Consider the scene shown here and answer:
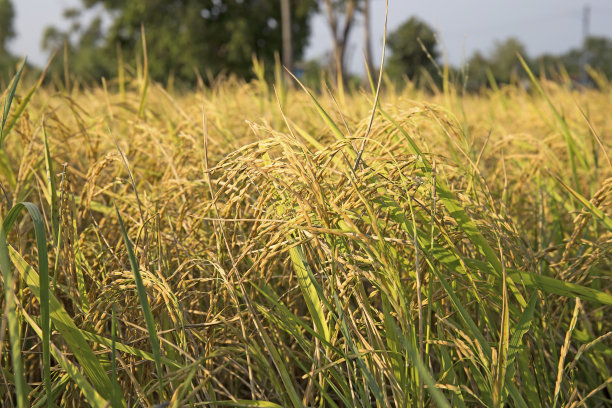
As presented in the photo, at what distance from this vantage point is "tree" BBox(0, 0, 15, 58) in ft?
144

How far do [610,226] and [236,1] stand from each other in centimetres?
1993

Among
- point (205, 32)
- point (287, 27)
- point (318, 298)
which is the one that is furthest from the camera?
point (205, 32)

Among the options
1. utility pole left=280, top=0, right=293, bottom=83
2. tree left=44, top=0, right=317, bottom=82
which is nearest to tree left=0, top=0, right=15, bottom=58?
tree left=44, top=0, right=317, bottom=82

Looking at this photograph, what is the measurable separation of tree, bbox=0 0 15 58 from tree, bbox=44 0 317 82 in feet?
98.1

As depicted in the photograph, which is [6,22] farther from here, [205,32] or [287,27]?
[287,27]

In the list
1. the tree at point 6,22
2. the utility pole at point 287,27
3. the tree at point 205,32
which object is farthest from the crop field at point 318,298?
the tree at point 6,22

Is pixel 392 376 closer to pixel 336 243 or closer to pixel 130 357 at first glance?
pixel 336 243

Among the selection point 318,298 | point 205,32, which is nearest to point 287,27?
point 205,32

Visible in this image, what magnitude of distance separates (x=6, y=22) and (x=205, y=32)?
115ft

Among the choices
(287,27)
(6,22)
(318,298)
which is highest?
(6,22)

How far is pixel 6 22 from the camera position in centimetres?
4494

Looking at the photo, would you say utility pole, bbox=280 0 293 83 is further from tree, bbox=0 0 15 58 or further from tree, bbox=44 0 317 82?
tree, bbox=0 0 15 58

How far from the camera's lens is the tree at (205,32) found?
60.1 feet

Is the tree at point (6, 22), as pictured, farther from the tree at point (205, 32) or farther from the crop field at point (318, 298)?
the crop field at point (318, 298)
